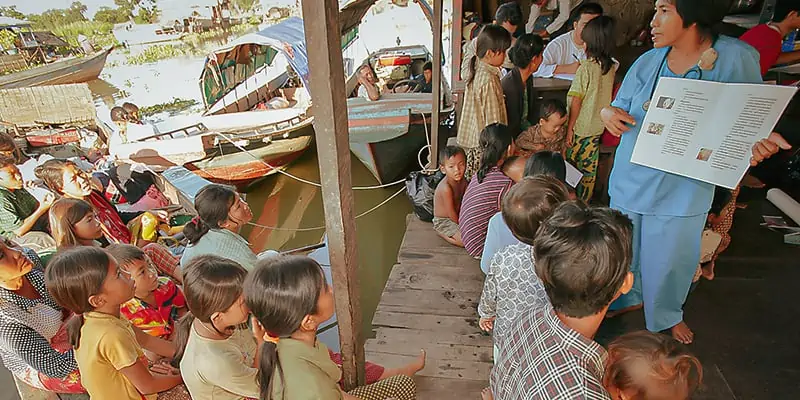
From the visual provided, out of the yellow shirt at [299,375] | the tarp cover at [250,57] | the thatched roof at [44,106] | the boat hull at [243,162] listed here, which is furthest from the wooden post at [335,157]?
the thatched roof at [44,106]

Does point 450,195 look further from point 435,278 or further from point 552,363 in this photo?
point 552,363

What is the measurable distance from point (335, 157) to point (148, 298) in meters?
1.58

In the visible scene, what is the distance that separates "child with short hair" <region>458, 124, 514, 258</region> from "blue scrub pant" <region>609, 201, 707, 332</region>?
2.05 feet

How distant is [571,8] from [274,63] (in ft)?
22.7

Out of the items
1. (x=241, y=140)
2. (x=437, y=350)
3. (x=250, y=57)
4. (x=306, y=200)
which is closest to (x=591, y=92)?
(x=437, y=350)

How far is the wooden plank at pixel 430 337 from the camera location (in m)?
2.08

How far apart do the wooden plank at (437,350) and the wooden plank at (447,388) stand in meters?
0.13

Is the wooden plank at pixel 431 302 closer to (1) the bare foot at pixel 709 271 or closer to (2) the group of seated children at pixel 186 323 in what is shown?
(2) the group of seated children at pixel 186 323

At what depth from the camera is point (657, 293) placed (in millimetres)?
1857

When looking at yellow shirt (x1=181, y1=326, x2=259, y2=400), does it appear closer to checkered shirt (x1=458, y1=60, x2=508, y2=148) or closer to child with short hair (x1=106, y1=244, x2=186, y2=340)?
child with short hair (x1=106, y1=244, x2=186, y2=340)

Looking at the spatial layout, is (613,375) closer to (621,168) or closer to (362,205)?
(621,168)

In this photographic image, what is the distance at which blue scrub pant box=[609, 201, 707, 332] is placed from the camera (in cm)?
173

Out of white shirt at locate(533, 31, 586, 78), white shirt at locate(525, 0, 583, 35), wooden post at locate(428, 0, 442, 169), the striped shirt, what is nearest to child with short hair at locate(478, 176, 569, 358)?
the striped shirt

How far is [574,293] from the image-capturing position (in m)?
1.03
